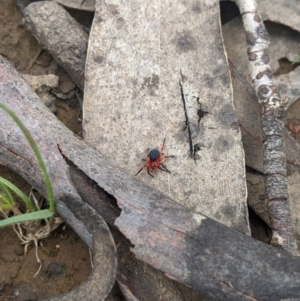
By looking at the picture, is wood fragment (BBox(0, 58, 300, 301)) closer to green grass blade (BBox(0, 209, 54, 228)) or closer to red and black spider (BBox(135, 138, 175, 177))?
green grass blade (BBox(0, 209, 54, 228))

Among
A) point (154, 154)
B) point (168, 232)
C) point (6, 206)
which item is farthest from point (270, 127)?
point (6, 206)

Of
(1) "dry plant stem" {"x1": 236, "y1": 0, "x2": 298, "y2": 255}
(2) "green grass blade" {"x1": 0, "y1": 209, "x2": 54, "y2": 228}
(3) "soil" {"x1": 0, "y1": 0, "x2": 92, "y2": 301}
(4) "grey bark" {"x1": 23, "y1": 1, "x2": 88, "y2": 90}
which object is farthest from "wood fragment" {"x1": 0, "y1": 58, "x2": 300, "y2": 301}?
(4) "grey bark" {"x1": 23, "y1": 1, "x2": 88, "y2": 90}

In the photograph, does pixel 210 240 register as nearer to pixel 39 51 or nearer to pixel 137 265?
pixel 137 265

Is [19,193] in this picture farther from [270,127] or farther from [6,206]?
[270,127]

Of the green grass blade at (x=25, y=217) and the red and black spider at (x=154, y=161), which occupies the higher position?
the red and black spider at (x=154, y=161)

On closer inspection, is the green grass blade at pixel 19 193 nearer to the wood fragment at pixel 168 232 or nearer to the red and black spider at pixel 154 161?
the wood fragment at pixel 168 232

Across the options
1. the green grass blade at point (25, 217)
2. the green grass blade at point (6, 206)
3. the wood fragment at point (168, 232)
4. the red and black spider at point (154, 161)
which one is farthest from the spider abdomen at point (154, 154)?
the green grass blade at point (6, 206)

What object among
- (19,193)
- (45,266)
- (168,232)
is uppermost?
(168,232)
